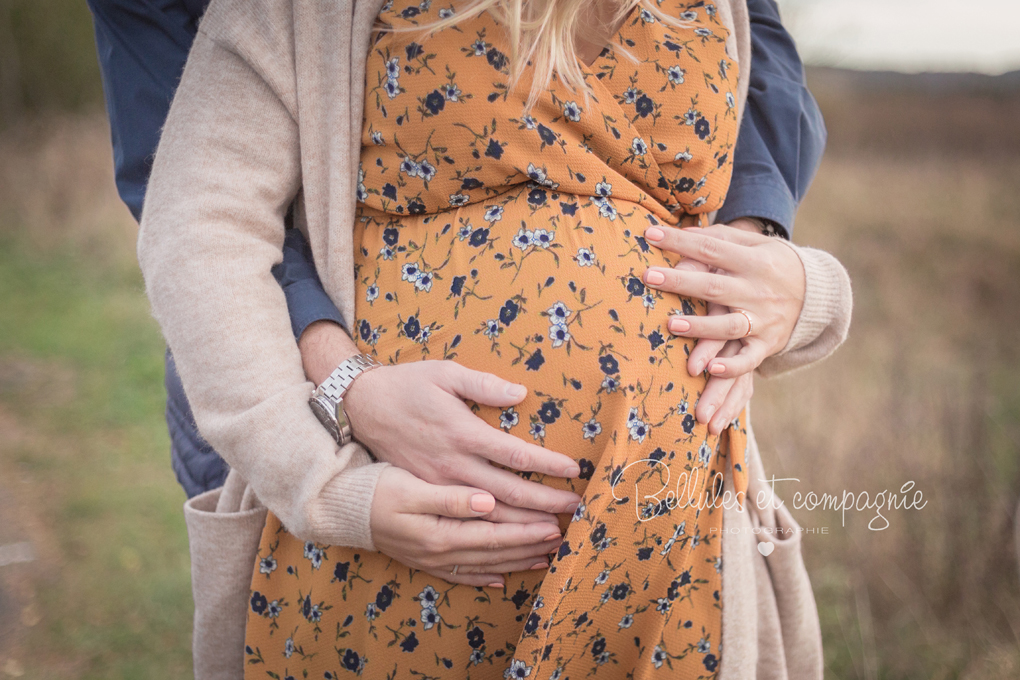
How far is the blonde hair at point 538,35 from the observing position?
106 centimetres

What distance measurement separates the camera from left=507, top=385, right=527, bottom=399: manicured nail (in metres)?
1.01

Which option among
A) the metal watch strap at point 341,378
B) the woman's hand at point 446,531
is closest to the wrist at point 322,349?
the metal watch strap at point 341,378

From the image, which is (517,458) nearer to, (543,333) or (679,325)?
(543,333)

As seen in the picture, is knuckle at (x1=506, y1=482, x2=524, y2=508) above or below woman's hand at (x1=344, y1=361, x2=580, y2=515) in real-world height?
below

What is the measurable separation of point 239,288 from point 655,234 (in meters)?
0.73

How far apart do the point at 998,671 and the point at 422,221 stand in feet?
8.27

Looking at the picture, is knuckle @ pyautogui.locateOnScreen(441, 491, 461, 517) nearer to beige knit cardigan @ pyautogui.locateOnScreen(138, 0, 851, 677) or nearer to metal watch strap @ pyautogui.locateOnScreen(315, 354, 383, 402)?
beige knit cardigan @ pyautogui.locateOnScreen(138, 0, 851, 677)

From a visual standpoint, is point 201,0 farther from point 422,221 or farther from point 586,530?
point 586,530

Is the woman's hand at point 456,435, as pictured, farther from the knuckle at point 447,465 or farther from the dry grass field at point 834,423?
the dry grass field at point 834,423

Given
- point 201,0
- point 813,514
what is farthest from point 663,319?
point 813,514

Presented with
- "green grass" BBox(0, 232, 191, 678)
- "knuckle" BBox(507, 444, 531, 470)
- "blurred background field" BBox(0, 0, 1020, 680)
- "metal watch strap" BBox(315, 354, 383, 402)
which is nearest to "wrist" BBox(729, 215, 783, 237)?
"knuckle" BBox(507, 444, 531, 470)

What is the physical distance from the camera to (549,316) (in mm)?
1068

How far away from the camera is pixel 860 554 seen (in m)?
2.73

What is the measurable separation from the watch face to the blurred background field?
79.1 inches
